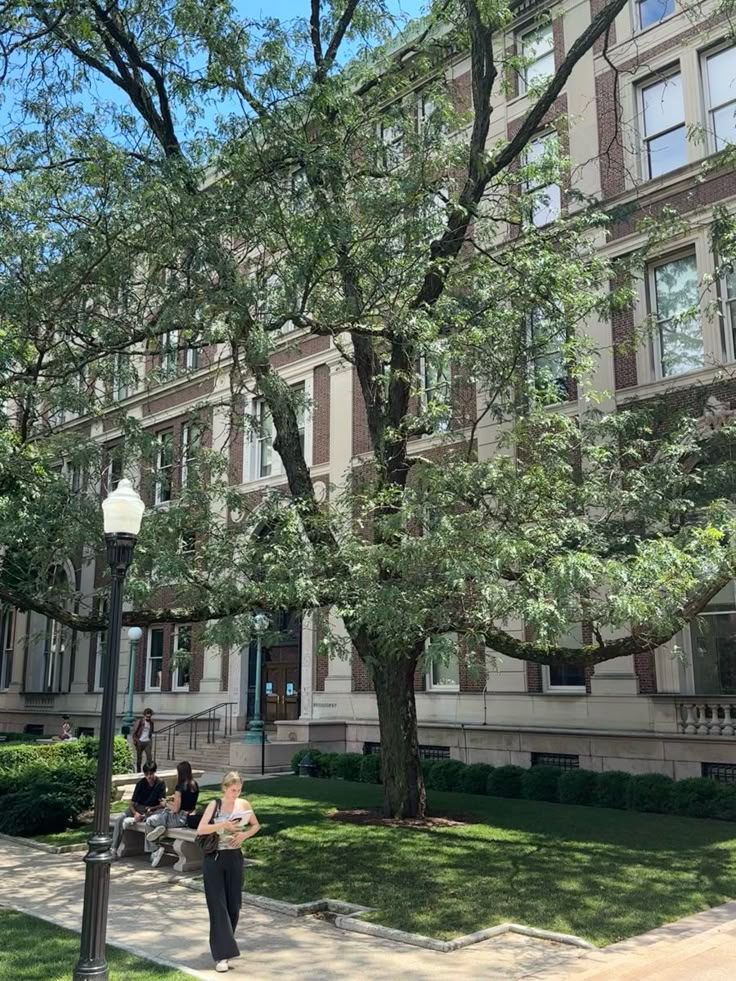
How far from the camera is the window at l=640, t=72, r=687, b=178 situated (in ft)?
65.0

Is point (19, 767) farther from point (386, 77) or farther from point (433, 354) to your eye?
point (386, 77)

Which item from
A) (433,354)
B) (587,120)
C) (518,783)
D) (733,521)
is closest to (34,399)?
(433,354)

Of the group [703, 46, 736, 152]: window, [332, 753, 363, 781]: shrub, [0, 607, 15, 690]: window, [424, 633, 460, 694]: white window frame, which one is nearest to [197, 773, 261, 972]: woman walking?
[332, 753, 363, 781]: shrub

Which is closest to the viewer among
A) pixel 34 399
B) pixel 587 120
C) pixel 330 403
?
pixel 34 399

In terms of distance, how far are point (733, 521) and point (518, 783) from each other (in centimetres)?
989

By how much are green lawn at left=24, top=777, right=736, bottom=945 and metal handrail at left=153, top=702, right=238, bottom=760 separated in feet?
35.3

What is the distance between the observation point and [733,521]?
10.5 m

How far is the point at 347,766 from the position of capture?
2152 cm

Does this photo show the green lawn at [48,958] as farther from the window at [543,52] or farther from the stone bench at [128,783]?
the window at [543,52]

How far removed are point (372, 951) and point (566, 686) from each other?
41.6 feet

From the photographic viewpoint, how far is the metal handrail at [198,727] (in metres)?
26.5

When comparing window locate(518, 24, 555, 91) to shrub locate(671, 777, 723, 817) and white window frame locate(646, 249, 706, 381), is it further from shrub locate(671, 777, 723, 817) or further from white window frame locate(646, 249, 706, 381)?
shrub locate(671, 777, 723, 817)

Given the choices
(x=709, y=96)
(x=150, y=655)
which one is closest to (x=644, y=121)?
(x=709, y=96)

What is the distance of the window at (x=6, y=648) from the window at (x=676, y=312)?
29139 millimetres
